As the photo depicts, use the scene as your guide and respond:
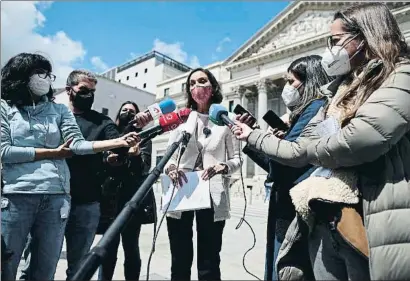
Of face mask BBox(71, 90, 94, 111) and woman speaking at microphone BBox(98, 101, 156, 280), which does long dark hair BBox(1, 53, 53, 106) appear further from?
woman speaking at microphone BBox(98, 101, 156, 280)

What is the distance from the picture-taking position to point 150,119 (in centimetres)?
243

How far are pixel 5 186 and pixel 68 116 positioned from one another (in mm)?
627

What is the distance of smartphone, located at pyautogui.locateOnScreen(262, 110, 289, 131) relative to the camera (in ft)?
7.29

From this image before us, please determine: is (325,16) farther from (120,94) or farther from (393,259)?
(393,259)

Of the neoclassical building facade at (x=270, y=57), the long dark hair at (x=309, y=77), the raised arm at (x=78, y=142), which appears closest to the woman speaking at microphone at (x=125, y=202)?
the raised arm at (x=78, y=142)

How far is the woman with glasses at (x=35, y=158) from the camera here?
206 cm

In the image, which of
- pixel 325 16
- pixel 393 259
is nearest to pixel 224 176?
pixel 393 259

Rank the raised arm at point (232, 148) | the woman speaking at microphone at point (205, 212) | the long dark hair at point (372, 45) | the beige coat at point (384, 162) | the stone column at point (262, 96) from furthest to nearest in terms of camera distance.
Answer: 1. the stone column at point (262, 96)
2. the raised arm at point (232, 148)
3. the woman speaking at microphone at point (205, 212)
4. the long dark hair at point (372, 45)
5. the beige coat at point (384, 162)

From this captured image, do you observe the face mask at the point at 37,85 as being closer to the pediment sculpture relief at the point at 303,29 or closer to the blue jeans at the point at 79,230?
the blue jeans at the point at 79,230

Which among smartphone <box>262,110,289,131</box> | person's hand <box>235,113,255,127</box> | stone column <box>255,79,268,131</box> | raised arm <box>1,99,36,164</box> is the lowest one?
raised arm <box>1,99,36,164</box>

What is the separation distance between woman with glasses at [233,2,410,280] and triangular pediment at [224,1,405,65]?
97.5ft

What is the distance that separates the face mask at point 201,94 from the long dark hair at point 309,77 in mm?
844

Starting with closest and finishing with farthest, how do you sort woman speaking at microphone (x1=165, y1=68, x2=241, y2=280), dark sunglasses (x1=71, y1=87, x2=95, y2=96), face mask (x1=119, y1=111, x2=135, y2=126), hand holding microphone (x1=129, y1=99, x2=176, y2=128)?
hand holding microphone (x1=129, y1=99, x2=176, y2=128)
woman speaking at microphone (x1=165, y1=68, x2=241, y2=280)
dark sunglasses (x1=71, y1=87, x2=95, y2=96)
face mask (x1=119, y1=111, x2=135, y2=126)

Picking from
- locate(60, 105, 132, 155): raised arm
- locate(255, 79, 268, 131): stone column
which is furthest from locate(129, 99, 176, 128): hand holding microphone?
locate(255, 79, 268, 131): stone column
